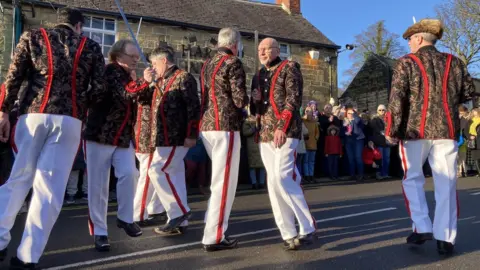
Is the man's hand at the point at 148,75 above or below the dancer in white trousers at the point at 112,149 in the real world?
above

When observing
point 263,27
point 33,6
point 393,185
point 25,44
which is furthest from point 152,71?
point 263,27

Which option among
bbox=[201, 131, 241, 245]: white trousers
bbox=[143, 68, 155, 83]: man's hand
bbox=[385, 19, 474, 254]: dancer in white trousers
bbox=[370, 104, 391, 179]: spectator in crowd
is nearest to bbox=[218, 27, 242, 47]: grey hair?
bbox=[143, 68, 155, 83]: man's hand

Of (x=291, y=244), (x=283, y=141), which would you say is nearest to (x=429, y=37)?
(x=283, y=141)

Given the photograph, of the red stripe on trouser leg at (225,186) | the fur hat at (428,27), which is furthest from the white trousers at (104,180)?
the fur hat at (428,27)

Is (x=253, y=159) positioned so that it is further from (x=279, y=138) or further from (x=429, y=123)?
(x=429, y=123)

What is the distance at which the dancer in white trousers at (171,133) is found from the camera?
4992mm

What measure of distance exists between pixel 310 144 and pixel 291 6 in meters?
14.8

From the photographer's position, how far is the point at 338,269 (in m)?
3.65

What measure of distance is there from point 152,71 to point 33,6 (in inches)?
537

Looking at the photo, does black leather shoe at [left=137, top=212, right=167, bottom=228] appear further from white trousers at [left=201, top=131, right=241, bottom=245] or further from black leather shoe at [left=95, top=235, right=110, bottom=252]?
white trousers at [left=201, top=131, right=241, bottom=245]

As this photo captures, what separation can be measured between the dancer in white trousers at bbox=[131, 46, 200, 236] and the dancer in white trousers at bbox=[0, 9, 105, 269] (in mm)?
1353

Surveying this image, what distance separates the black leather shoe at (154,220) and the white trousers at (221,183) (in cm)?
155

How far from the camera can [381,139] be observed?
41.2ft

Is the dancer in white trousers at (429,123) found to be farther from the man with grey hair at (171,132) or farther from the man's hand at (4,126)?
the man's hand at (4,126)
